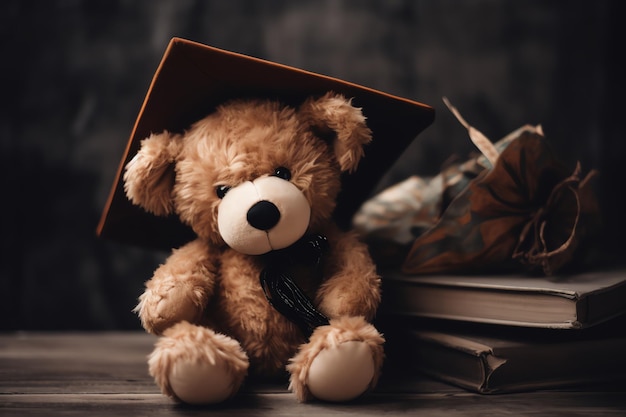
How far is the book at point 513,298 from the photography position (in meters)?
0.67

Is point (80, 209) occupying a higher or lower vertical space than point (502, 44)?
lower

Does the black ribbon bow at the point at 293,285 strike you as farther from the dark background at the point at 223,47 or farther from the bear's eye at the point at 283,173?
the dark background at the point at 223,47

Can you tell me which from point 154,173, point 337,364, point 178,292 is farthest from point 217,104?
point 337,364

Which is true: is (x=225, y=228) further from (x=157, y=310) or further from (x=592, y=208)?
(x=592, y=208)

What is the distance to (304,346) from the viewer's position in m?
0.65

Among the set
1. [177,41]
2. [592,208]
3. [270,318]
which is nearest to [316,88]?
[177,41]

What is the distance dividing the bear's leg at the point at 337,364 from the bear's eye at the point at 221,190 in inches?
7.5

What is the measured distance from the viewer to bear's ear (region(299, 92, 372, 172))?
0.69 meters

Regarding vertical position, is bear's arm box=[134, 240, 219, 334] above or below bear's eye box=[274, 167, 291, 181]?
below

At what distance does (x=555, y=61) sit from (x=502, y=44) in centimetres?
11

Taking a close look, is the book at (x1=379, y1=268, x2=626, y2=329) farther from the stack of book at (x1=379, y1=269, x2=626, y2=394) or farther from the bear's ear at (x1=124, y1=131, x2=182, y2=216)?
the bear's ear at (x1=124, y1=131, x2=182, y2=216)

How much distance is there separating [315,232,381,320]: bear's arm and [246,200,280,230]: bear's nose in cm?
13

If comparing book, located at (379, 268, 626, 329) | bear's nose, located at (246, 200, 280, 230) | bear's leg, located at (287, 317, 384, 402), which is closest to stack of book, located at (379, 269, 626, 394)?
book, located at (379, 268, 626, 329)

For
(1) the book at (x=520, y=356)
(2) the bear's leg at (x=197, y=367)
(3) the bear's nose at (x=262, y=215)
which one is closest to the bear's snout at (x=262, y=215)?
(3) the bear's nose at (x=262, y=215)
